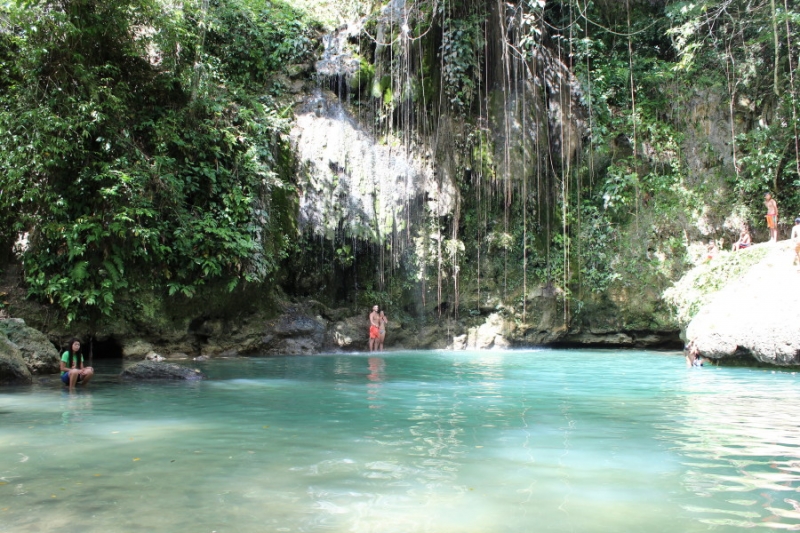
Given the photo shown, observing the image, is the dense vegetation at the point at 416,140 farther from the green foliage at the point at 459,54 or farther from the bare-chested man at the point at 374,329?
the bare-chested man at the point at 374,329

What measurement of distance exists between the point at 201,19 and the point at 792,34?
49.7ft

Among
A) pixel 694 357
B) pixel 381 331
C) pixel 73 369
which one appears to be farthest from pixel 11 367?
pixel 694 357

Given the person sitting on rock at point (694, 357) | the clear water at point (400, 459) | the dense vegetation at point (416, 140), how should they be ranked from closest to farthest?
1. the clear water at point (400, 459)
2. the person sitting on rock at point (694, 357)
3. the dense vegetation at point (416, 140)

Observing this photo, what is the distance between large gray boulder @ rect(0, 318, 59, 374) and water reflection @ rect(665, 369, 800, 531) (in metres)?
9.21

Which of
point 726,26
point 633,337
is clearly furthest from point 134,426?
point 726,26

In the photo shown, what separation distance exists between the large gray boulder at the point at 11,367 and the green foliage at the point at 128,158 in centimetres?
252

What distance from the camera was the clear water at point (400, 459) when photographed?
295cm

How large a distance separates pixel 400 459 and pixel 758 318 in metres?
8.54

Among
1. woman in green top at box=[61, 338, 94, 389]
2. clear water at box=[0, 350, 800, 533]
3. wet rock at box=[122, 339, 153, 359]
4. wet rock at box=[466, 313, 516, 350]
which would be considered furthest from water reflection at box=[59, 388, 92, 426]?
wet rock at box=[466, 313, 516, 350]

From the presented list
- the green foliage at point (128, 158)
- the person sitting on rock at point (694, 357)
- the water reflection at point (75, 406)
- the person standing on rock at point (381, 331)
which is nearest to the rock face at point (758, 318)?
the person sitting on rock at point (694, 357)

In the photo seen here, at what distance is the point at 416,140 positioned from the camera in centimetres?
1645

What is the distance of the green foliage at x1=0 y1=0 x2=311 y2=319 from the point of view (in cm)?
1095

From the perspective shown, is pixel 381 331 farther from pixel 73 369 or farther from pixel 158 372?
pixel 73 369

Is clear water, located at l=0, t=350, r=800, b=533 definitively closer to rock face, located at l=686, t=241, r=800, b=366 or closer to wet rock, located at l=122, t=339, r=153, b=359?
rock face, located at l=686, t=241, r=800, b=366
